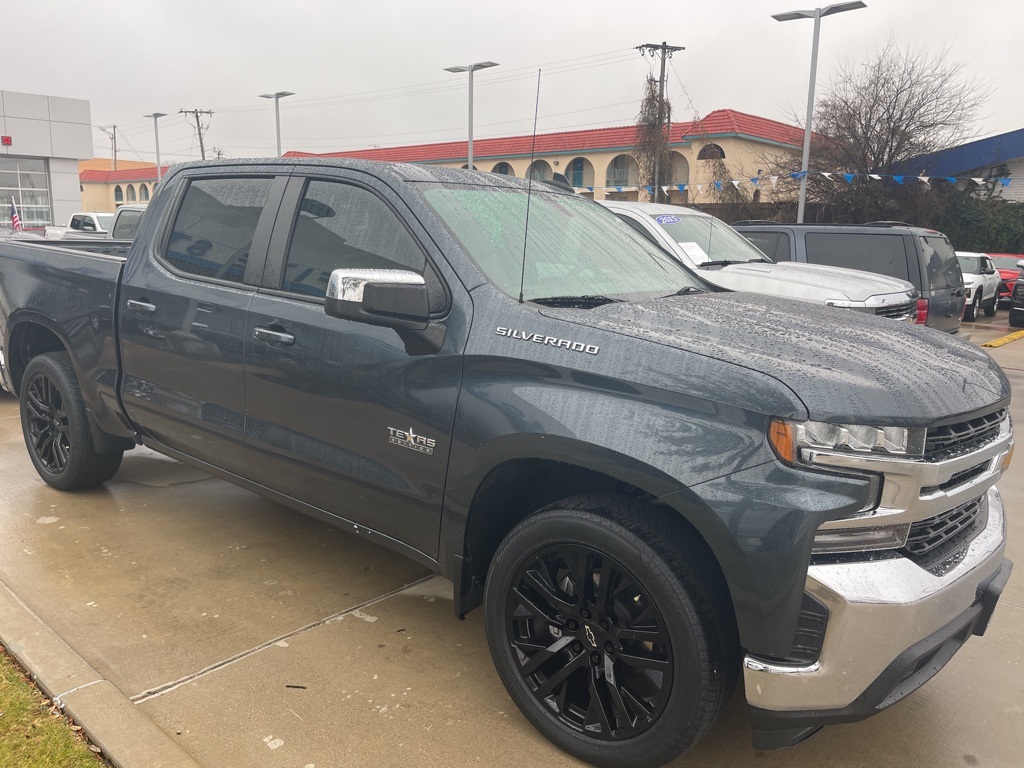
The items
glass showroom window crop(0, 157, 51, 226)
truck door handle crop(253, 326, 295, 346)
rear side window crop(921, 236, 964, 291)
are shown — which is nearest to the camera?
truck door handle crop(253, 326, 295, 346)

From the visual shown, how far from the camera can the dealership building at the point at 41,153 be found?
34.4m

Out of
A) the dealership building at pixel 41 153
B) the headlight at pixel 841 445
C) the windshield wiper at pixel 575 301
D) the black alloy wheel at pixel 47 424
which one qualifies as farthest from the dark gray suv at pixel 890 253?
the dealership building at pixel 41 153

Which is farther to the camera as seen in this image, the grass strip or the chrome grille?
the grass strip

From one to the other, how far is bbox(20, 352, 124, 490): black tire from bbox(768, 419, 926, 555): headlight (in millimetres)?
3866

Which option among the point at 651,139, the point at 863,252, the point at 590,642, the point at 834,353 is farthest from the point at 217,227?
the point at 651,139

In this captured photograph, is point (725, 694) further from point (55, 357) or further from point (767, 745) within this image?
point (55, 357)

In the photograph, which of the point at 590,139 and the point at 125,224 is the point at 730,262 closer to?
the point at 125,224

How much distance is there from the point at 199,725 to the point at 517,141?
138ft

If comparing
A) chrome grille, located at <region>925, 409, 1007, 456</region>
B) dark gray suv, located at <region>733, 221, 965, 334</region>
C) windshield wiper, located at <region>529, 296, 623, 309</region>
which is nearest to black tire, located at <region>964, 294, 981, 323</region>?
dark gray suv, located at <region>733, 221, 965, 334</region>

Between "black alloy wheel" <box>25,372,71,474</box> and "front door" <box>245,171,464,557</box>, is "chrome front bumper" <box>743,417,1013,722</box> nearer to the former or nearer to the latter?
"front door" <box>245,171,464,557</box>

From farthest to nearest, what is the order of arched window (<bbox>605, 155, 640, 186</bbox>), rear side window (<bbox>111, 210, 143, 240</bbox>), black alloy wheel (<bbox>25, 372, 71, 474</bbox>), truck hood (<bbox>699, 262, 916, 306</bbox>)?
1. arched window (<bbox>605, 155, 640, 186</bbox>)
2. rear side window (<bbox>111, 210, 143, 240</bbox>)
3. truck hood (<bbox>699, 262, 916, 306</bbox>)
4. black alloy wheel (<bbox>25, 372, 71, 474</bbox>)

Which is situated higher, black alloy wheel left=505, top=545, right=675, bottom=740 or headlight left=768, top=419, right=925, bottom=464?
headlight left=768, top=419, right=925, bottom=464

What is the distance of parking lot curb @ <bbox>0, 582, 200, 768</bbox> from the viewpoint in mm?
2498

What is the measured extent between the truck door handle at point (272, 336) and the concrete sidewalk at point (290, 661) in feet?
3.85
